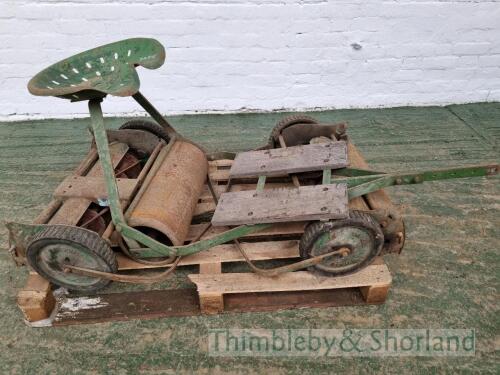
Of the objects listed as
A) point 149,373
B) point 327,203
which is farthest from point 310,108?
point 149,373

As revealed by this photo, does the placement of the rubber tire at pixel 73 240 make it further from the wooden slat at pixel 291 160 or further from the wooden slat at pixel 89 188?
the wooden slat at pixel 291 160

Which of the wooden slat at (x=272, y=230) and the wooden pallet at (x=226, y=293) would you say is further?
the wooden slat at (x=272, y=230)

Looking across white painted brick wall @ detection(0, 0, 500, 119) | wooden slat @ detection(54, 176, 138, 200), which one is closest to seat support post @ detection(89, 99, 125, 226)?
wooden slat @ detection(54, 176, 138, 200)

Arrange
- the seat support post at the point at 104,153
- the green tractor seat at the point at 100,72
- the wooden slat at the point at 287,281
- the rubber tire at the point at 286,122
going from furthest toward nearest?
the rubber tire at the point at 286,122 → the wooden slat at the point at 287,281 → the seat support post at the point at 104,153 → the green tractor seat at the point at 100,72

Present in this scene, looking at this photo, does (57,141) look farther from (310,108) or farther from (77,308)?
(310,108)

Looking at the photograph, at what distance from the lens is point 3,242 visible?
3.21 metres

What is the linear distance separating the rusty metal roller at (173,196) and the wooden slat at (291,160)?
12.6 inches

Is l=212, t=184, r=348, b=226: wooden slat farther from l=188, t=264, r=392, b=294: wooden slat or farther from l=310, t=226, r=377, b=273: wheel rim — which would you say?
l=188, t=264, r=392, b=294: wooden slat

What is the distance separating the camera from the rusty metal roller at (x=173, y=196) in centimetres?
245

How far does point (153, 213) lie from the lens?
247 centimetres

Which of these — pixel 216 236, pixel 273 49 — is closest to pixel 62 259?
pixel 216 236

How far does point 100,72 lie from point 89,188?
2.72 ft

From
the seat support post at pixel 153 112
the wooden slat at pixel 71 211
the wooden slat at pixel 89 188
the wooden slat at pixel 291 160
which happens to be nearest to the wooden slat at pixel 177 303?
the wooden slat at pixel 71 211

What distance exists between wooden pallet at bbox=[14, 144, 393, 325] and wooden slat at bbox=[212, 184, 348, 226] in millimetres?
241
